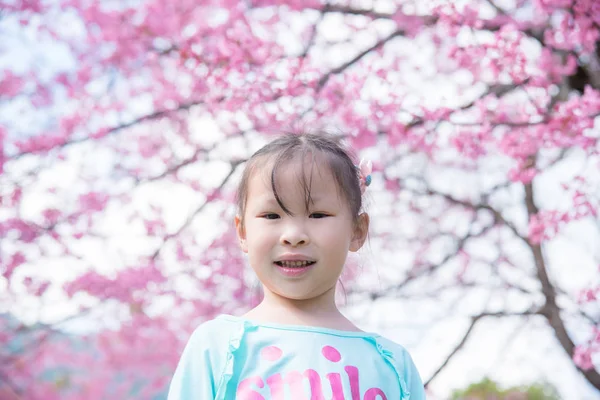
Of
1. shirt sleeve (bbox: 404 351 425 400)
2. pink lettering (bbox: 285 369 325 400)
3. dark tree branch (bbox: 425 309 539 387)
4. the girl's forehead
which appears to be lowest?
dark tree branch (bbox: 425 309 539 387)

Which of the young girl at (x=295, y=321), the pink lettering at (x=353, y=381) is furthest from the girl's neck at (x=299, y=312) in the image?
the pink lettering at (x=353, y=381)

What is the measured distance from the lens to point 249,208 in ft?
5.11

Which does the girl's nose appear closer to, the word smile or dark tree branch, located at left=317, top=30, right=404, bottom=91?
the word smile

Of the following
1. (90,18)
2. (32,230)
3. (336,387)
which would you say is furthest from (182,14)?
(336,387)

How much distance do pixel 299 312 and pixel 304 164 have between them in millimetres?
316

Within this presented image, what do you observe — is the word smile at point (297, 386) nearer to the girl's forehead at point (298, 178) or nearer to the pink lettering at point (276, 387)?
the pink lettering at point (276, 387)

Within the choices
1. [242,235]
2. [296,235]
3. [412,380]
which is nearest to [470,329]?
[412,380]

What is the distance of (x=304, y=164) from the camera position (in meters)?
1.55

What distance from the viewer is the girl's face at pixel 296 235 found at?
4.88 feet

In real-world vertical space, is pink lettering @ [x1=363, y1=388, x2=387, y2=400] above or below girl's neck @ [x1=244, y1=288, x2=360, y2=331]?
below

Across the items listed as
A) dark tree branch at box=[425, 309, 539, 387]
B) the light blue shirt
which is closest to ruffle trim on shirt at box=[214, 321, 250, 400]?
the light blue shirt

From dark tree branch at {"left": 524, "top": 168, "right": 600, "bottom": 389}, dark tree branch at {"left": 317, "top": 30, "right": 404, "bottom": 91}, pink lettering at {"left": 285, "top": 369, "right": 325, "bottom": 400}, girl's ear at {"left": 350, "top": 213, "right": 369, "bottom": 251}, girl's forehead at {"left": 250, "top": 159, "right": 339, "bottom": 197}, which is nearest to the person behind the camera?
pink lettering at {"left": 285, "top": 369, "right": 325, "bottom": 400}

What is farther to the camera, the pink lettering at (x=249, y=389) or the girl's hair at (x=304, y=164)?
the girl's hair at (x=304, y=164)

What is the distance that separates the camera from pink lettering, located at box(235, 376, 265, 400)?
1415 mm
